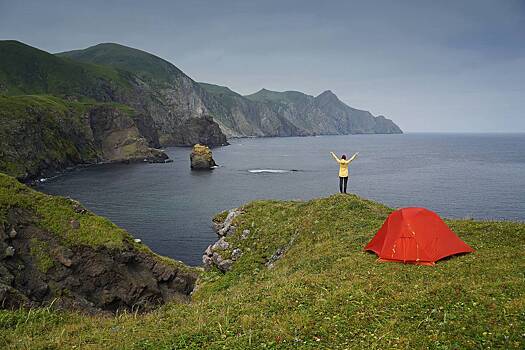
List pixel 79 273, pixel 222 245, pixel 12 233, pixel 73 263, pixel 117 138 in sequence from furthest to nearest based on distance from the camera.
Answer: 1. pixel 117 138
2. pixel 222 245
3. pixel 79 273
4. pixel 73 263
5. pixel 12 233

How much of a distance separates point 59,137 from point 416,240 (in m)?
147

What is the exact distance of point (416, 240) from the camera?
18.1 metres

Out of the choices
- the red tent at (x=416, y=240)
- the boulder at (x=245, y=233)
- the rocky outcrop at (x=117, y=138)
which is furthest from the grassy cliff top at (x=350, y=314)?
the rocky outcrop at (x=117, y=138)

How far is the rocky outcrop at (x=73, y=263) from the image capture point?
25609 mm

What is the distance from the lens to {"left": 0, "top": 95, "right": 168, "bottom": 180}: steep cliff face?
114 metres

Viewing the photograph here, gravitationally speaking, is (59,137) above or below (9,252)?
above

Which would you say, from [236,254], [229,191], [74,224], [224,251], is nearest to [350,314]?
[236,254]

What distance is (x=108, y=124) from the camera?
176 m

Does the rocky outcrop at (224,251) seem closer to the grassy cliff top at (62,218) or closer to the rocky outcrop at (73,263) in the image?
the rocky outcrop at (73,263)

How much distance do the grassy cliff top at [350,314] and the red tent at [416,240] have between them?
75 cm

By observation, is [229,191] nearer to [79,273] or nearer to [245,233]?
[245,233]

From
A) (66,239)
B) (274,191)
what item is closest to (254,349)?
(66,239)

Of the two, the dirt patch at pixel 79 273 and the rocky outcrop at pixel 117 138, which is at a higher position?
the rocky outcrop at pixel 117 138

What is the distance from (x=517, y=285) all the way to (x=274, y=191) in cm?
8115
